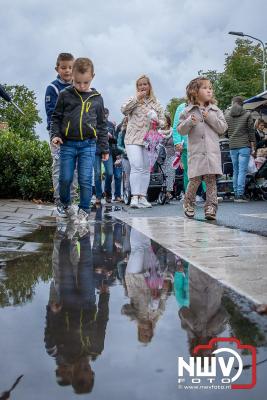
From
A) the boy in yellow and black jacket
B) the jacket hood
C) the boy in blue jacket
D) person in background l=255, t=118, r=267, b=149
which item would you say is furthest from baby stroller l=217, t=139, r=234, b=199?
the boy in yellow and black jacket

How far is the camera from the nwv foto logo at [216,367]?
5.42 feet

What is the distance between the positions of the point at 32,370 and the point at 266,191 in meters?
11.1

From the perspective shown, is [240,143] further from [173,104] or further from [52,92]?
[173,104]

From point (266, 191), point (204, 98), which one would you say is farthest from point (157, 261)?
point (266, 191)

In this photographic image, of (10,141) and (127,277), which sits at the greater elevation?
(10,141)

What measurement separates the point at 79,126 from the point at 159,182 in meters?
5.87

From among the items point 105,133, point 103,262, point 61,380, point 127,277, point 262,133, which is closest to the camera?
point 61,380

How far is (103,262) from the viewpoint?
3803 millimetres

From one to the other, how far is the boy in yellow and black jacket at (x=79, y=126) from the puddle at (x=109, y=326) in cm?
278

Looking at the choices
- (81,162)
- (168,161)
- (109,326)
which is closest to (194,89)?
(81,162)

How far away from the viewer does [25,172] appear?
38.3 feet

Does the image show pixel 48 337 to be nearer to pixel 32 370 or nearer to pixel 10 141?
pixel 32 370

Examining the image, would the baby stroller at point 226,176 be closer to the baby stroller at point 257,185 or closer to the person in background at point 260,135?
the person in background at point 260,135

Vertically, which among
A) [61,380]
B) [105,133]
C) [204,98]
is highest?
[204,98]
